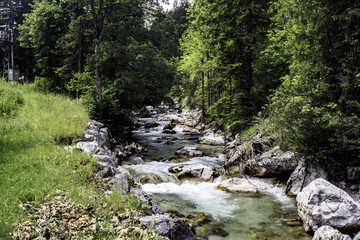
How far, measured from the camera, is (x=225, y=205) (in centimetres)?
745

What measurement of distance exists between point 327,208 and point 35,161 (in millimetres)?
6387

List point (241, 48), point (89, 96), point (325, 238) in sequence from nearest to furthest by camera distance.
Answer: point (325, 238) < point (89, 96) < point (241, 48)

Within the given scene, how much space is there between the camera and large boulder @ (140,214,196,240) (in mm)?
3498

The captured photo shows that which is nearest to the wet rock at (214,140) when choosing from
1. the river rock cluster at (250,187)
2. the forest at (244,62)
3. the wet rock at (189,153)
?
the forest at (244,62)

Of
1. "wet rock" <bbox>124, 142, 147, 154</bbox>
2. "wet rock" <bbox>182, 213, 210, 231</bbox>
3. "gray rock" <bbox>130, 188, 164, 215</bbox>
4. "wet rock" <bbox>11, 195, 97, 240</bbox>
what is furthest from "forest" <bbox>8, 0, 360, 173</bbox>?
"wet rock" <bbox>11, 195, 97, 240</bbox>

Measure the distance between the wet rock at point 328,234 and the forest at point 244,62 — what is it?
268 centimetres

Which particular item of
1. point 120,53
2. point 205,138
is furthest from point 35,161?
point 205,138

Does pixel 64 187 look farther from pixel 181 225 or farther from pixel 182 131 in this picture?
pixel 182 131

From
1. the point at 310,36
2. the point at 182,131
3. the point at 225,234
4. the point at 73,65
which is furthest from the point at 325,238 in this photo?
the point at 73,65

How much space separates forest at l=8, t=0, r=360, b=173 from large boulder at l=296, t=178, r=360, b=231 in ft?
6.00

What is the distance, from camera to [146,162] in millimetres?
12336

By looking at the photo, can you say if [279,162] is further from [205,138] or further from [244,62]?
[205,138]

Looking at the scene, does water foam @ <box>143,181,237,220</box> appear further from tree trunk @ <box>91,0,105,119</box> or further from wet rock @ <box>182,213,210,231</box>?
tree trunk @ <box>91,0,105,119</box>

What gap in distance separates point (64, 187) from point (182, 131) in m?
19.6
